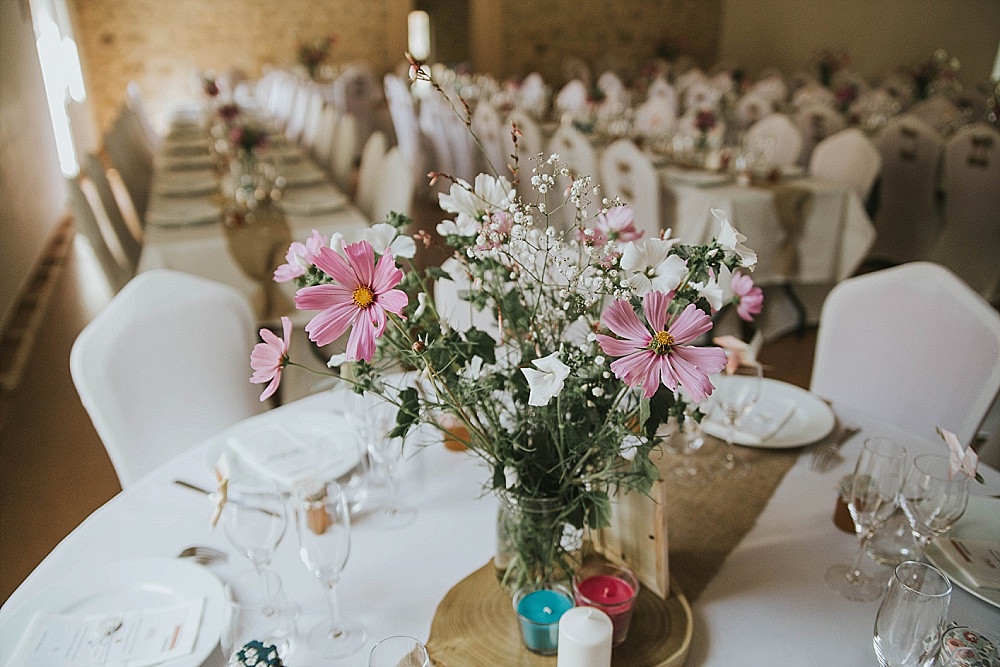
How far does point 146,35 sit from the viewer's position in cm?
945

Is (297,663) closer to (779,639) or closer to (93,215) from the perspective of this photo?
(779,639)

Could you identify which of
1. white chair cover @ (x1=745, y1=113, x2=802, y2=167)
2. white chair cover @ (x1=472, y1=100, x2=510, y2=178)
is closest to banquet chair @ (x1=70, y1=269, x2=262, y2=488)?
white chair cover @ (x1=472, y1=100, x2=510, y2=178)

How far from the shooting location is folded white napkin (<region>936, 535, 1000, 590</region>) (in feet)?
3.67

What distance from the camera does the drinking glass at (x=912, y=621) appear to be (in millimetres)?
865

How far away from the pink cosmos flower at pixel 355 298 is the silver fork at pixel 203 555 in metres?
0.60

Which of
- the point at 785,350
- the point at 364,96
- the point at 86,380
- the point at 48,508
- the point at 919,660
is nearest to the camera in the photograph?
the point at 919,660

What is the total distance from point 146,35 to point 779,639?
413 inches

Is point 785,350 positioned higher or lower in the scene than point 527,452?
lower

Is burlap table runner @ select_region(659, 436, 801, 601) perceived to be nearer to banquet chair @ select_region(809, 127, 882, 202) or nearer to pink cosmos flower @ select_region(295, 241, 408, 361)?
pink cosmos flower @ select_region(295, 241, 408, 361)

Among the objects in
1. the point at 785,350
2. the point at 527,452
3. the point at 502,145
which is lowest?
the point at 785,350

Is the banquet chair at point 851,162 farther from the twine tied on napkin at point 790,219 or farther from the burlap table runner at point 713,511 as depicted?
the burlap table runner at point 713,511

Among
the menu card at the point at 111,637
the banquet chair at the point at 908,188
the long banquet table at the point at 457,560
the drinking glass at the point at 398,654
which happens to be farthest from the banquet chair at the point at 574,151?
the drinking glass at the point at 398,654

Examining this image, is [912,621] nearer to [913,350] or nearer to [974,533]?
[974,533]

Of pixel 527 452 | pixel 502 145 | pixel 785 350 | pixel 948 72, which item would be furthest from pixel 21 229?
pixel 948 72
